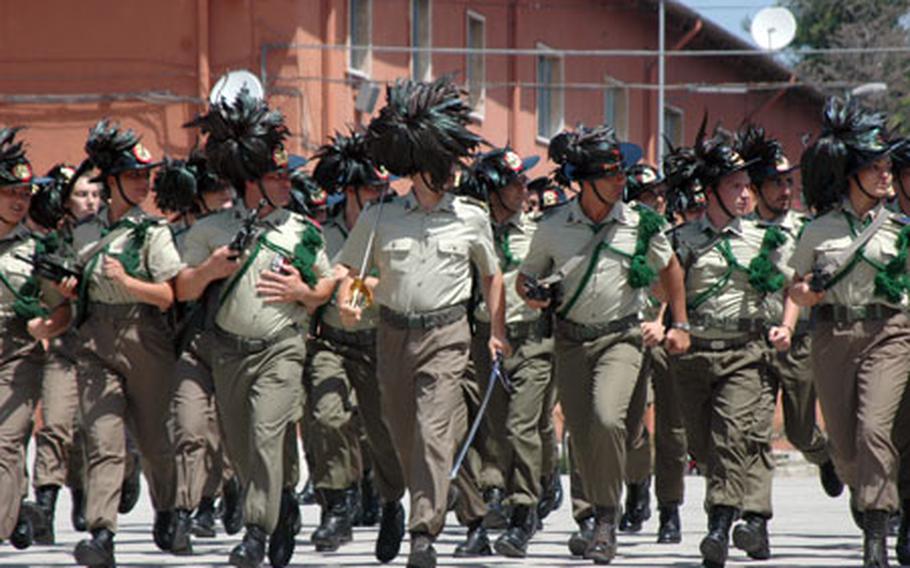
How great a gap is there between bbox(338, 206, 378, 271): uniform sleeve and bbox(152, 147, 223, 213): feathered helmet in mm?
Result: 3214

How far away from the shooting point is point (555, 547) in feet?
49.1

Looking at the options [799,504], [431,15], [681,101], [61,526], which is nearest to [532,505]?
[61,526]

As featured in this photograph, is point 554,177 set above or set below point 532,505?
above

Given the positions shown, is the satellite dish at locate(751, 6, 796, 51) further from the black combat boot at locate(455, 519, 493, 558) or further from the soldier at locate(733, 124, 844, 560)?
the black combat boot at locate(455, 519, 493, 558)

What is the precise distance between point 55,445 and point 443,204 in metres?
3.82

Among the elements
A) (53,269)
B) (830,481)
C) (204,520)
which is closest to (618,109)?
(830,481)

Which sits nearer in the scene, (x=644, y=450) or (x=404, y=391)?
(x=404, y=391)

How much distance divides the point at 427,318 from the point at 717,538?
2.02 m

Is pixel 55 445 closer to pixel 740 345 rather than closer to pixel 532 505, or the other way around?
pixel 532 505

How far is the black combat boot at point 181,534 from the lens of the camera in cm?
1408

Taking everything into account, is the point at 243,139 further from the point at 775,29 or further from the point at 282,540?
the point at 775,29

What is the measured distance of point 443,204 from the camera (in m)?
12.6

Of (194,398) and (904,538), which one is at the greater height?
(194,398)

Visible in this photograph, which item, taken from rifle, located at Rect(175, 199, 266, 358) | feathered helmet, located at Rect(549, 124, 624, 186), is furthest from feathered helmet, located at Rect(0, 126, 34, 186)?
feathered helmet, located at Rect(549, 124, 624, 186)
